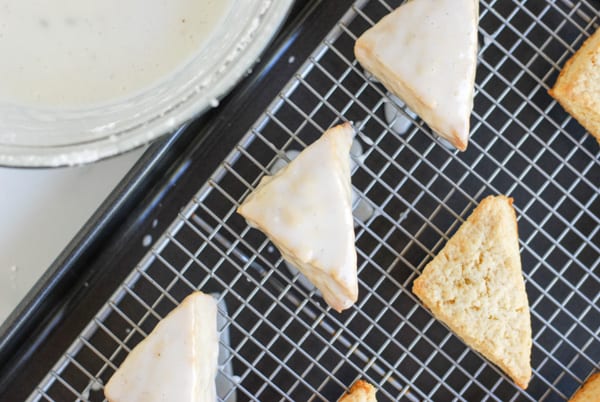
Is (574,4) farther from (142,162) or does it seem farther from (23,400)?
(23,400)

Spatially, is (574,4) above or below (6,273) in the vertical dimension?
above

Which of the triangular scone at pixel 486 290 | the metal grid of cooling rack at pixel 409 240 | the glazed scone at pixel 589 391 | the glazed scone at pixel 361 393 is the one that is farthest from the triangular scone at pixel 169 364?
the glazed scone at pixel 589 391

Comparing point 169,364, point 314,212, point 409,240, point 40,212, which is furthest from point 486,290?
point 40,212

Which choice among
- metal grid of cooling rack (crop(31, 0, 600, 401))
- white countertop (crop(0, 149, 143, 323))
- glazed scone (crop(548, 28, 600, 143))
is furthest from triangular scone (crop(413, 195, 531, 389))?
white countertop (crop(0, 149, 143, 323))

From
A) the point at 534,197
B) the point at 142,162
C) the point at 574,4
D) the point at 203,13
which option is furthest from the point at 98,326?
the point at 574,4

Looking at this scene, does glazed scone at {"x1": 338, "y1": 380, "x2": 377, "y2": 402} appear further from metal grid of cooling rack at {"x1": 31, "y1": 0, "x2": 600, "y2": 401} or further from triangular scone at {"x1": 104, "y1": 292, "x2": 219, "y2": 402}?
triangular scone at {"x1": 104, "y1": 292, "x2": 219, "y2": 402}

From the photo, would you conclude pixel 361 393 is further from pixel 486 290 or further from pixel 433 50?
pixel 433 50
